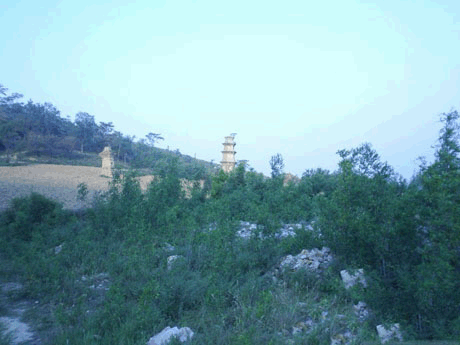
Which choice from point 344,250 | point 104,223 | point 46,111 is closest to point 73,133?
point 46,111

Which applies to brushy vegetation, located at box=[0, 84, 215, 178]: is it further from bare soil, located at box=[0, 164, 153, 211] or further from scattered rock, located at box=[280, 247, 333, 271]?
scattered rock, located at box=[280, 247, 333, 271]

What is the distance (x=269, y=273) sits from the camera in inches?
247

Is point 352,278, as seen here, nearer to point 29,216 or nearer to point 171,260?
point 171,260

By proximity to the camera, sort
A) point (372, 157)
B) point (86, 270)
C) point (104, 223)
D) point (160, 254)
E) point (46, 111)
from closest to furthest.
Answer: point (372, 157)
point (86, 270)
point (160, 254)
point (104, 223)
point (46, 111)

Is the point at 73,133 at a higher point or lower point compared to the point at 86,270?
higher

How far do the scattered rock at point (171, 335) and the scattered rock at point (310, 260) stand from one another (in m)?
2.54

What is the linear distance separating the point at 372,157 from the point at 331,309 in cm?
255

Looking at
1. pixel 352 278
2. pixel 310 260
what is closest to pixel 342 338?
pixel 352 278

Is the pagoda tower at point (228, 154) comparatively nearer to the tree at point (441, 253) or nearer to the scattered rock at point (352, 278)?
the scattered rock at point (352, 278)

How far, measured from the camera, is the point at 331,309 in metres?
4.89

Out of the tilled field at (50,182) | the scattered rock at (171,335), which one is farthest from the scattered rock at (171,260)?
the tilled field at (50,182)

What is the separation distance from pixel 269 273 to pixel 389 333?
2507mm

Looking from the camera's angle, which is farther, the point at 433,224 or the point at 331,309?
the point at 331,309

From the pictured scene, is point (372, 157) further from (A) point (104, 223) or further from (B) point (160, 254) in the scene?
(A) point (104, 223)
